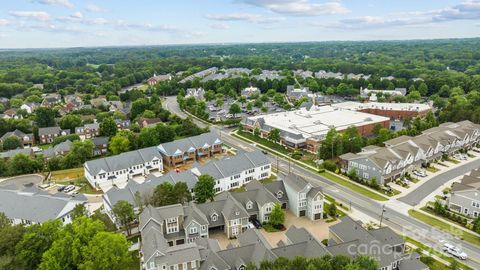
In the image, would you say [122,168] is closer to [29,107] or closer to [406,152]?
[406,152]

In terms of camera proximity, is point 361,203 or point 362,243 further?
point 361,203

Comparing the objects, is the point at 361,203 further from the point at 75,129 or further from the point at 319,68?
the point at 319,68

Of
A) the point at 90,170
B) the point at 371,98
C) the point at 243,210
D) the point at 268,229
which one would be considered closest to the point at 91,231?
the point at 243,210

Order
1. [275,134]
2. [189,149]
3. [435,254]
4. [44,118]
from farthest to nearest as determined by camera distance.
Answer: [44,118]
[275,134]
[189,149]
[435,254]

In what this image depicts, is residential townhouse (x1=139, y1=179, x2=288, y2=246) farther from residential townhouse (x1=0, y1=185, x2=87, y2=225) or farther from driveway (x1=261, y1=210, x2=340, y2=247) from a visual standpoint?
residential townhouse (x1=0, y1=185, x2=87, y2=225)

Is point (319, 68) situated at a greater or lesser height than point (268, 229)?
greater

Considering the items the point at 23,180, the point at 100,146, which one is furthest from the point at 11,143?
the point at 100,146
